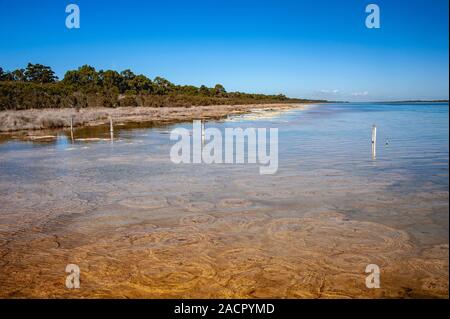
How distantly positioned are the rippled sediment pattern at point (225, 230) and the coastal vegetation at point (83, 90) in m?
35.8

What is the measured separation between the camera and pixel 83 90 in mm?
64125

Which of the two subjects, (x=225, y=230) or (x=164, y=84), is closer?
(x=225, y=230)

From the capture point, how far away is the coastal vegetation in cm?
4372

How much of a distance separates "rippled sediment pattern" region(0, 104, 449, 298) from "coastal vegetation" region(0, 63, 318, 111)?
117 feet

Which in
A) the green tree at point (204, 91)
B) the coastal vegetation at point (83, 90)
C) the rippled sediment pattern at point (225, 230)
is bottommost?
the rippled sediment pattern at point (225, 230)

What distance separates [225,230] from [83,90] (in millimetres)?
64013

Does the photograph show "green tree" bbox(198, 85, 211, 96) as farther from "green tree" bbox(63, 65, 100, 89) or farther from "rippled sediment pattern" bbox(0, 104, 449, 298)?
"rippled sediment pattern" bbox(0, 104, 449, 298)

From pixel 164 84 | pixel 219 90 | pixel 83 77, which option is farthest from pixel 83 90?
pixel 219 90

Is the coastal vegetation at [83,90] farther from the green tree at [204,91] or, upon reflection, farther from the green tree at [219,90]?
the green tree at [219,90]

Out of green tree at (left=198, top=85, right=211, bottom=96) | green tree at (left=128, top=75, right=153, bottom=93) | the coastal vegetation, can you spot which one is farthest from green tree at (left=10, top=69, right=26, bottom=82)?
green tree at (left=198, top=85, right=211, bottom=96)

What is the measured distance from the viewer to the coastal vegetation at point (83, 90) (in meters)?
43.7

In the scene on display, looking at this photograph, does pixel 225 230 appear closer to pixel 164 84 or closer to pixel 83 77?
pixel 83 77

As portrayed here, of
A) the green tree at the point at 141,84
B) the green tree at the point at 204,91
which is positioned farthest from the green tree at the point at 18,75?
the green tree at the point at 204,91

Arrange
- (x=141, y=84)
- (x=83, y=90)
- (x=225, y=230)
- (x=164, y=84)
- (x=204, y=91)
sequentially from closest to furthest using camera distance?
1. (x=225, y=230)
2. (x=83, y=90)
3. (x=141, y=84)
4. (x=164, y=84)
5. (x=204, y=91)
